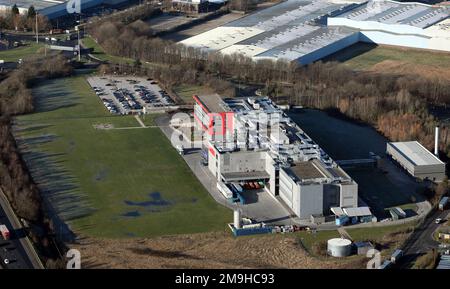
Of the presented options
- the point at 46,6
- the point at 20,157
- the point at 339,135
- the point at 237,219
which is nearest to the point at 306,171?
the point at 237,219

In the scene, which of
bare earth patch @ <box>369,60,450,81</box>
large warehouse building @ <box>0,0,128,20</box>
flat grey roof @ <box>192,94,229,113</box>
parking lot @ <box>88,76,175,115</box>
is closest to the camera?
flat grey roof @ <box>192,94,229,113</box>

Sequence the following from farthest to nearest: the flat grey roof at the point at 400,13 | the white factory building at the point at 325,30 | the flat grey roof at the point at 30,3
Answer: the flat grey roof at the point at 30,3 → the flat grey roof at the point at 400,13 → the white factory building at the point at 325,30

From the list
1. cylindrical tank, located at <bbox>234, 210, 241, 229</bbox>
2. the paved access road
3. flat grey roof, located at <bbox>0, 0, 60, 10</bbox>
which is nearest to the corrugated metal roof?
cylindrical tank, located at <bbox>234, 210, 241, 229</bbox>

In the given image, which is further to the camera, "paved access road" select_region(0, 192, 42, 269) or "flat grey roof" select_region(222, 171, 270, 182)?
"flat grey roof" select_region(222, 171, 270, 182)

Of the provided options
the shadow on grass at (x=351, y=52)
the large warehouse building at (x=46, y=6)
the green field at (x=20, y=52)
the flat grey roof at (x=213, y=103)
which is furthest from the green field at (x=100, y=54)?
the flat grey roof at (x=213, y=103)

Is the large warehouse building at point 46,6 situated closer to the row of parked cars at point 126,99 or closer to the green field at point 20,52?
the green field at point 20,52

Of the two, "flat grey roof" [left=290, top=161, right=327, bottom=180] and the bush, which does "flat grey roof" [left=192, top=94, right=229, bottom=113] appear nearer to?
"flat grey roof" [left=290, top=161, right=327, bottom=180]
